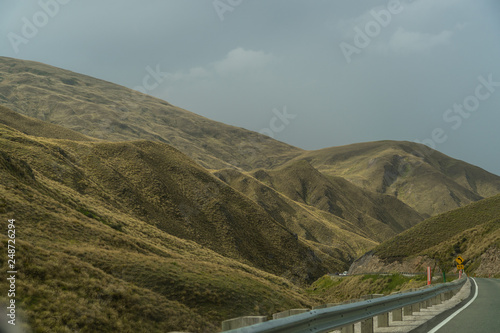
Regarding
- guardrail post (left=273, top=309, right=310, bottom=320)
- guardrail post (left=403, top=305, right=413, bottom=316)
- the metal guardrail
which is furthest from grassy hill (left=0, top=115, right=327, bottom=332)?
guardrail post (left=273, top=309, right=310, bottom=320)

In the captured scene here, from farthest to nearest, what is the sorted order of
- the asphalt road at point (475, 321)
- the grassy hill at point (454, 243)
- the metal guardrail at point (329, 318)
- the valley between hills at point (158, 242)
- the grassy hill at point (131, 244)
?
the grassy hill at point (454, 243), the valley between hills at point (158, 242), the grassy hill at point (131, 244), the asphalt road at point (475, 321), the metal guardrail at point (329, 318)

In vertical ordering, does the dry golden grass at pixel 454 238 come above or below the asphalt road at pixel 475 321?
below

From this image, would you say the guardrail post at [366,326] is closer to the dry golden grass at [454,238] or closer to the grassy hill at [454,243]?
the grassy hill at [454,243]

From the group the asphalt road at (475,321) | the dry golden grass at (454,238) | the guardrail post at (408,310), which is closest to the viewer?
the asphalt road at (475,321)

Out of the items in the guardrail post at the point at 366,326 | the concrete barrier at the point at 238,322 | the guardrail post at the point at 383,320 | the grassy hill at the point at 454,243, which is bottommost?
the grassy hill at the point at 454,243

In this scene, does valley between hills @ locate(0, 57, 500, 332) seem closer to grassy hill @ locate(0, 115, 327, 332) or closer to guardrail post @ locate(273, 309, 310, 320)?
grassy hill @ locate(0, 115, 327, 332)

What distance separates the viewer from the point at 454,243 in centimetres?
7512

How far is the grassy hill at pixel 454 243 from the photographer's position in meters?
63.1

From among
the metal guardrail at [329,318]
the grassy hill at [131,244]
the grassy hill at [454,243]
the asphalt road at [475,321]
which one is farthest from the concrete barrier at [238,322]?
the grassy hill at [454,243]

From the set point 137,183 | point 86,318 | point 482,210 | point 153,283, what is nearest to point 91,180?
point 137,183

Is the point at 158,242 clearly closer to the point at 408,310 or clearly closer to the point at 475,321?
the point at 408,310

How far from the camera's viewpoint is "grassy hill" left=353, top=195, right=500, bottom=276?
63062mm

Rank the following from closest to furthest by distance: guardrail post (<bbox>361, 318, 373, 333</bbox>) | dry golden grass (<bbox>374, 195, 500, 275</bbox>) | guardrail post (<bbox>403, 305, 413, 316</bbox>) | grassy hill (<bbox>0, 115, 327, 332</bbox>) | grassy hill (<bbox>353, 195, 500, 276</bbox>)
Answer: guardrail post (<bbox>361, 318, 373, 333</bbox>), guardrail post (<bbox>403, 305, 413, 316</bbox>), grassy hill (<bbox>0, 115, 327, 332</bbox>), grassy hill (<bbox>353, 195, 500, 276</bbox>), dry golden grass (<bbox>374, 195, 500, 275</bbox>)

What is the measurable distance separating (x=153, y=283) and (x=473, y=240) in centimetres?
6495
